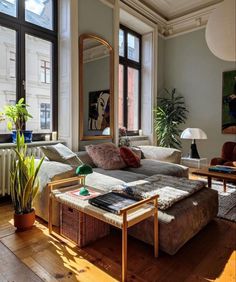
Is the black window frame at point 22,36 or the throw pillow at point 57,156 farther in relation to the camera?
the black window frame at point 22,36

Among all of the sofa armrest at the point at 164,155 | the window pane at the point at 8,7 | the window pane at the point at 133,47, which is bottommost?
the sofa armrest at the point at 164,155

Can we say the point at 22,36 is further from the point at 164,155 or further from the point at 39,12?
the point at 164,155

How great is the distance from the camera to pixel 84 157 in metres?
3.39

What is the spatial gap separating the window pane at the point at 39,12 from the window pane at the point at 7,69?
399mm

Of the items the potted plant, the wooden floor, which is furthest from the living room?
the potted plant

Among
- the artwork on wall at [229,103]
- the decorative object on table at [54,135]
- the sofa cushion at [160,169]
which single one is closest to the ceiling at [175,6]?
the artwork on wall at [229,103]

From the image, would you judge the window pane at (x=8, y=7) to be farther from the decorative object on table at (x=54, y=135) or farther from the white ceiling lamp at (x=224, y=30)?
the white ceiling lamp at (x=224, y=30)

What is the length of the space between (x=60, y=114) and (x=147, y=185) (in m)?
2.08

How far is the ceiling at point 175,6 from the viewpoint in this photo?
4.87 metres

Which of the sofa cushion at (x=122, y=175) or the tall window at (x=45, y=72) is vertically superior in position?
the tall window at (x=45, y=72)

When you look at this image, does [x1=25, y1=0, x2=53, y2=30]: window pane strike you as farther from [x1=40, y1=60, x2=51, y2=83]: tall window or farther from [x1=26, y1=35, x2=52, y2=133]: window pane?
[x1=40, y1=60, x2=51, y2=83]: tall window

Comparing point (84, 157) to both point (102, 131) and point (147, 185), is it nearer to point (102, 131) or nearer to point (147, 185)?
point (102, 131)

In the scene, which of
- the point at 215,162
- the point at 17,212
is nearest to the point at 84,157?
the point at 17,212

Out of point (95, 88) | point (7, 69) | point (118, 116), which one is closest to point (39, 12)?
point (7, 69)
